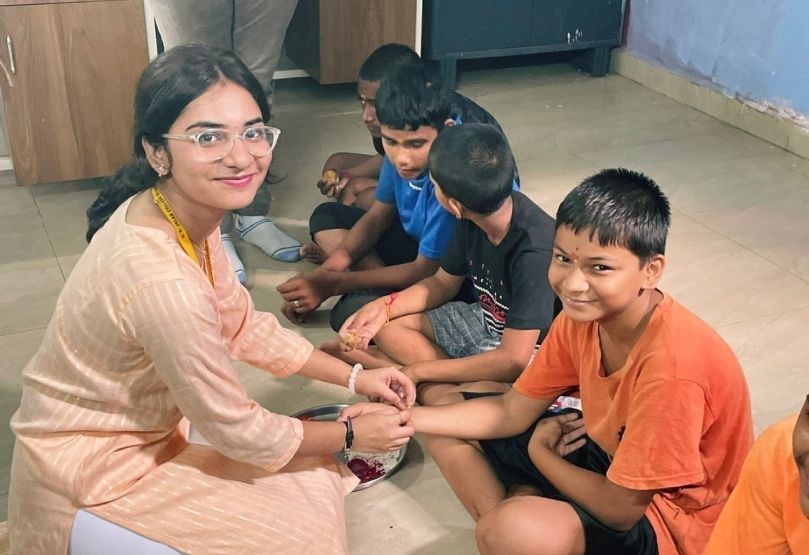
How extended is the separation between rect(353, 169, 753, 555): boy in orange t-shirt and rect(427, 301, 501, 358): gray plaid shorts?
0.47 metres

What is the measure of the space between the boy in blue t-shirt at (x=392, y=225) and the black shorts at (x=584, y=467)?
0.52 metres

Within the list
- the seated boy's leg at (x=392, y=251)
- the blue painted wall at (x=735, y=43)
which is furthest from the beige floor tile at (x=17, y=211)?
the blue painted wall at (x=735, y=43)

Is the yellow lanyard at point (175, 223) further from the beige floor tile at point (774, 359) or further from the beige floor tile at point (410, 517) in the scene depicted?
the beige floor tile at point (774, 359)

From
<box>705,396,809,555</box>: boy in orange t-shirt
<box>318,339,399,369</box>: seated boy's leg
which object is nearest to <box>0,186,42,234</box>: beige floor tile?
<box>318,339,399,369</box>: seated boy's leg

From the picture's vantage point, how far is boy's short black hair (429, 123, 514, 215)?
5.88 feet

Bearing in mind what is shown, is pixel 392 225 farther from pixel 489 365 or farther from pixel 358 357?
pixel 489 365

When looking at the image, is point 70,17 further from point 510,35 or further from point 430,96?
point 510,35

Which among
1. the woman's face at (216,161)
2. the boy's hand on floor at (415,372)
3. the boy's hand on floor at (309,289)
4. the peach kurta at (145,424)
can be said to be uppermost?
the woman's face at (216,161)

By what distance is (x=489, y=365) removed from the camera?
1915 millimetres

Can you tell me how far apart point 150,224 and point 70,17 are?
1847 mm

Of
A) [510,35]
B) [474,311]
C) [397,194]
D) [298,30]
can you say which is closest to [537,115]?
[510,35]

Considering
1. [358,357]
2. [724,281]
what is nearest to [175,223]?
[358,357]

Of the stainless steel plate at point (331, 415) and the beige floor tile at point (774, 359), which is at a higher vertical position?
the stainless steel plate at point (331, 415)

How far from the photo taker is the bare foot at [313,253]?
2.79 m
